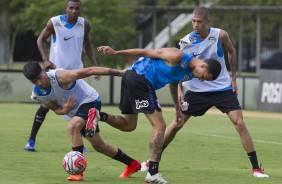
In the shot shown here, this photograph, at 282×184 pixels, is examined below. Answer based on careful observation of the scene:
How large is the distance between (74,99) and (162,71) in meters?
1.28

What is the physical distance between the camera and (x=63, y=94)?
12453 millimetres

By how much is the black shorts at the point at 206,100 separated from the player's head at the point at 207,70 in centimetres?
187

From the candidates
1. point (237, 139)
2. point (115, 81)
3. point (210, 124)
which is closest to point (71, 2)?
point (237, 139)

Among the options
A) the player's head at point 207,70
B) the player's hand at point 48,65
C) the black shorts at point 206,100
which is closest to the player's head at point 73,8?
the player's hand at point 48,65

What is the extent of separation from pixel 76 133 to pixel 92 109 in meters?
0.43

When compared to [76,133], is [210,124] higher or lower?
lower

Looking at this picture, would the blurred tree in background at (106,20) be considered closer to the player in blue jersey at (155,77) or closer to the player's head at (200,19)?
the player's head at (200,19)

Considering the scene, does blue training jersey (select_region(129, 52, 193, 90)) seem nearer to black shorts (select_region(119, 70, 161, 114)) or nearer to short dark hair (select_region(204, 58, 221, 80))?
black shorts (select_region(119, 70, 161, 114))

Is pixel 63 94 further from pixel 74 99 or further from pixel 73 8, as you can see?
pixel 73 8

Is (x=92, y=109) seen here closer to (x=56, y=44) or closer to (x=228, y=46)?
(x=228, y=46)

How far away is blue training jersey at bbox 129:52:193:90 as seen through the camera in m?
11.9

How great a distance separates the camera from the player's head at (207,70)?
11703 mm

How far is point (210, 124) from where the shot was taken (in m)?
24.6

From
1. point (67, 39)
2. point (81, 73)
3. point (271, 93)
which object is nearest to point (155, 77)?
point (81, 73)
